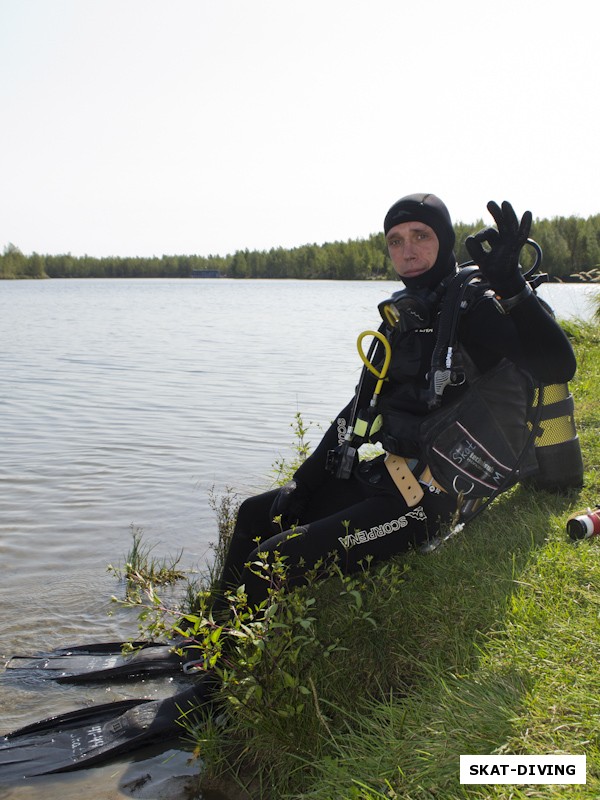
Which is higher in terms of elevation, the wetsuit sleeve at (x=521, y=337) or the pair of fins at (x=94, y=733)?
the wetsuit sleeve at (x=521, y=337)

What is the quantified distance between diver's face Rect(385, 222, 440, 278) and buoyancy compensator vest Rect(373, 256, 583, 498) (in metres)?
0.28

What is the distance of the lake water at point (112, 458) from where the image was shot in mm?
4609

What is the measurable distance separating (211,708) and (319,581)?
2.37ft

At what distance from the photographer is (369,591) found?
338cm

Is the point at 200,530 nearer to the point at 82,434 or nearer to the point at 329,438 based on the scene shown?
the point at 329,438

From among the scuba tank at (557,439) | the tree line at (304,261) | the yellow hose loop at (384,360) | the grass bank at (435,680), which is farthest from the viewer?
the tree line at (304,261)

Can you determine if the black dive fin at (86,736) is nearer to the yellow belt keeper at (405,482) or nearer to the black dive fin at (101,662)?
the black dive fin at (101,662)

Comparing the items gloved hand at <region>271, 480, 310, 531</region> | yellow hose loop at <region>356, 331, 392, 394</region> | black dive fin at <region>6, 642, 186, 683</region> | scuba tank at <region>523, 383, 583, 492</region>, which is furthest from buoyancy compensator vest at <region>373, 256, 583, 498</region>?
black dive fin at <region>6, 642, 186, 683</region>

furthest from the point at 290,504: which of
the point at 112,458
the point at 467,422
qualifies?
the point at 112,458

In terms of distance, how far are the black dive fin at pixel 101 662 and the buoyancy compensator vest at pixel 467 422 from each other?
5.75 ft

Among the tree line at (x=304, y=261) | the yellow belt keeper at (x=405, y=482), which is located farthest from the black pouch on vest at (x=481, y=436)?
the tree line at (x=304, y=261)

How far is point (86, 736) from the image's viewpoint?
3406 mm

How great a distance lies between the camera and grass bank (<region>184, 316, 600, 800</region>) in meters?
2.27

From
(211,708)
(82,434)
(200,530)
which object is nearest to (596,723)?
(211,708)
